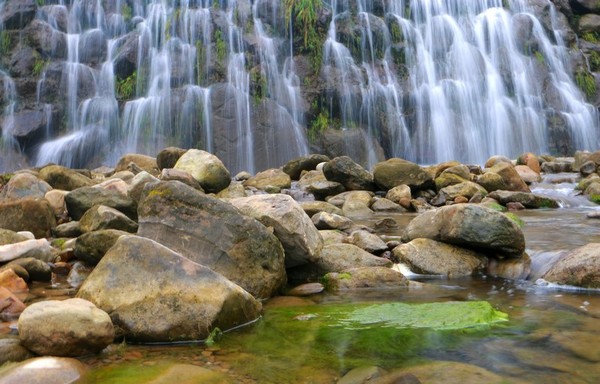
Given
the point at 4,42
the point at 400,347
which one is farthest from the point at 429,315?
the point at 4,42

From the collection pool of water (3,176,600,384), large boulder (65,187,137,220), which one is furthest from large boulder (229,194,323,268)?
large boulder (65,187,137,220)

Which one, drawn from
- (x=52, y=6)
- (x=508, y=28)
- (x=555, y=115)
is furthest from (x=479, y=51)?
(x=52, y=6)

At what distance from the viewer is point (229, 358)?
11.9 feet

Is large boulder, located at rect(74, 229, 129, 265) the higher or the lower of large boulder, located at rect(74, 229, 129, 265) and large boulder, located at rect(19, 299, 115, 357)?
the higher

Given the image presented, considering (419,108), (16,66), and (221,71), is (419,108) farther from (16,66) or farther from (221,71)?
(16,66)

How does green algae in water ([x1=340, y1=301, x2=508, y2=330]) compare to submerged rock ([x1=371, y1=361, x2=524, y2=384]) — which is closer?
submerged rock ([x1=371, y1=361, x2=524, y2=384])

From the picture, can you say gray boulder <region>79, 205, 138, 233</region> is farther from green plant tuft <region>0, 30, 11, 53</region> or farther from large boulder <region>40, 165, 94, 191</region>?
green plant tuft <region>0, 30, 11, 53</region>

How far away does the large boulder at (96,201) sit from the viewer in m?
7.66

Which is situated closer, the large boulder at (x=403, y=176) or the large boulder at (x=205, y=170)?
the large boulder at (x=205, y=170)

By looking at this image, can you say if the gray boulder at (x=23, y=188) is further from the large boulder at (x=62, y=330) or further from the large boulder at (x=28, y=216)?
the large boulder at (x=62, y=330)

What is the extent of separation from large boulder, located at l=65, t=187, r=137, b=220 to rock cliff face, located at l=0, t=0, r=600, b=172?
40.8 feet

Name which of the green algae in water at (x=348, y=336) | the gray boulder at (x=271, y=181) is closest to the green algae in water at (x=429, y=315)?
the green algae in water at (x=348, y=336)

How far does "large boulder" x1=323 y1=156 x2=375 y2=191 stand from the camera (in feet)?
43.0

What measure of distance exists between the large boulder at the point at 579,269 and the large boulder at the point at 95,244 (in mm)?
4259
